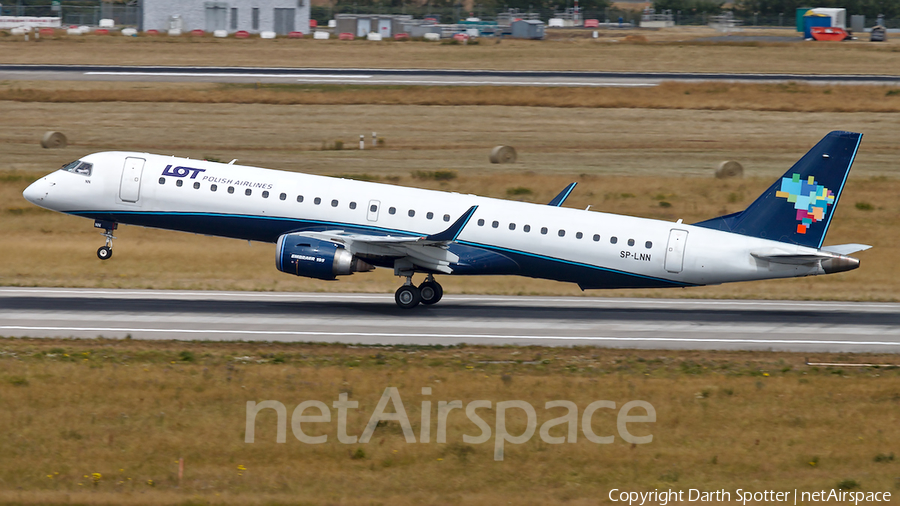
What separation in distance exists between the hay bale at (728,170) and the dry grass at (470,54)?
43.2 meters

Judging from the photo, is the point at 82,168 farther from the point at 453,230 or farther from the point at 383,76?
the point at 383,76

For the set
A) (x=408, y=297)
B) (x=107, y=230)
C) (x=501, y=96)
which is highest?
(x=501, y=96)

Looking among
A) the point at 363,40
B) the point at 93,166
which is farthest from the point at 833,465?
the point at 363,40

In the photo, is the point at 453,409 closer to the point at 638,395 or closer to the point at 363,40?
the point at 638,395

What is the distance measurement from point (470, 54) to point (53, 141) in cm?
5507

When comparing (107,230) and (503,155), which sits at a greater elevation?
(503,155)

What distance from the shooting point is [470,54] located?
347 feet

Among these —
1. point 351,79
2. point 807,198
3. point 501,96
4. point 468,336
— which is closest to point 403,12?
point 351,79

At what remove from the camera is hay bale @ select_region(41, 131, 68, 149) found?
196 ft

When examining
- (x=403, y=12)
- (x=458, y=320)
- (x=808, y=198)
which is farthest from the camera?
(x=403, y=12)
